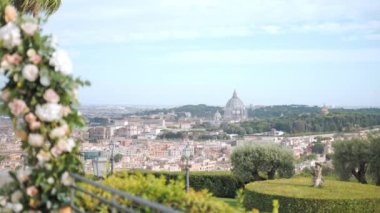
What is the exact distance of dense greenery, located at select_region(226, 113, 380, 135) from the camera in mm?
41125

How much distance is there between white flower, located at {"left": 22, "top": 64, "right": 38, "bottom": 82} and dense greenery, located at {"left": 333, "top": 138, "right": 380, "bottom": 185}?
18098mm

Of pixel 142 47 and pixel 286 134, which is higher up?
pixel 142 47

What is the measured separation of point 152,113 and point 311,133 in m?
25.5

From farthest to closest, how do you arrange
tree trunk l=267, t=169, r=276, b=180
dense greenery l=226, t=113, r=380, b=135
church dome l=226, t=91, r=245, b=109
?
church dome l=226, t=91, r=245, b=109
dense greenery l=226, t=113, r=380, b=135
tree trunk l=267, t=169, r=276, b=180

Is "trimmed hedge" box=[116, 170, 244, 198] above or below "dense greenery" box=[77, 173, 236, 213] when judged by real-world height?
below

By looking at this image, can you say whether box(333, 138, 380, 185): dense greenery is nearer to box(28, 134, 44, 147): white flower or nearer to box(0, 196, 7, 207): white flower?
box(0, 196, 7, 207): white flower

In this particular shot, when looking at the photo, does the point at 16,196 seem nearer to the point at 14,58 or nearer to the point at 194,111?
Answer: the point at 14,58

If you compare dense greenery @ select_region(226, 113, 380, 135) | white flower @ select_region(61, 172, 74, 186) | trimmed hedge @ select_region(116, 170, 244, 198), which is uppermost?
white flower @ select_region(61, 172, 74, 186)

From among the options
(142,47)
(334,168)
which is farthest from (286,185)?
(142,47)

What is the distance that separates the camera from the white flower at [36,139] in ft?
11.6

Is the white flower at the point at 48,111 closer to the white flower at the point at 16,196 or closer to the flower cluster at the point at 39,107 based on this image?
the flower cluster at the point at 39,107

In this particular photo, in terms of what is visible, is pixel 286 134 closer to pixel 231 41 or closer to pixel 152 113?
pixel 231 41

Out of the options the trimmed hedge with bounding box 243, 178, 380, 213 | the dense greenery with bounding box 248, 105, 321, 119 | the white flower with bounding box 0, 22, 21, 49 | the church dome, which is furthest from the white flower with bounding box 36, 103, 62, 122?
the church dome

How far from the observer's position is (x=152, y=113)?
63.4m
